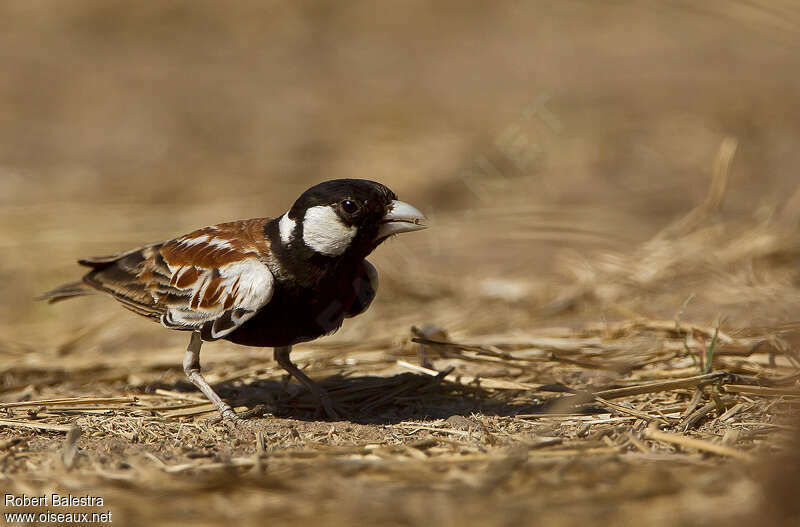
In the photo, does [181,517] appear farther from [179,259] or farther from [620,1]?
[620,1]

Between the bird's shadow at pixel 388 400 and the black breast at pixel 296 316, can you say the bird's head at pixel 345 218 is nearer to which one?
the black breast at pixel 296 316

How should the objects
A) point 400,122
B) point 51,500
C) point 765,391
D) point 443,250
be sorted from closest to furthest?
1. point 51,500
2. point 765,391
3. point 443,250
4. point 400,122

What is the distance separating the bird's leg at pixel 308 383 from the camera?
187 inches

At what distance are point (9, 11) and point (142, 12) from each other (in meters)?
2.23

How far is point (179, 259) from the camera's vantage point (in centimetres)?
491

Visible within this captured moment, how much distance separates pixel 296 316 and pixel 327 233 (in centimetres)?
46

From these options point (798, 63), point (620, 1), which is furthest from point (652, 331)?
point (620, 1)

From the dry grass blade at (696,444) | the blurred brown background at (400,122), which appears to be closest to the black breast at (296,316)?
the dry grass blade at (696,444)

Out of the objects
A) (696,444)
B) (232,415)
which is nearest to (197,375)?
(232,415)

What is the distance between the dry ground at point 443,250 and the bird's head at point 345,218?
3.05 ft

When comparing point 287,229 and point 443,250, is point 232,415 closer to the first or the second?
point 287,229

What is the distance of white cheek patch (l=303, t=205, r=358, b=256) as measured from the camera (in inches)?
175

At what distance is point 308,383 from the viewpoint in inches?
193

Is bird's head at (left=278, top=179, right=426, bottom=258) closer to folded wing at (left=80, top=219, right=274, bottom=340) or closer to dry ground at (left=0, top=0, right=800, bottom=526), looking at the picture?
folded wing at (left=80, top=219, right=274, bottom=340)
